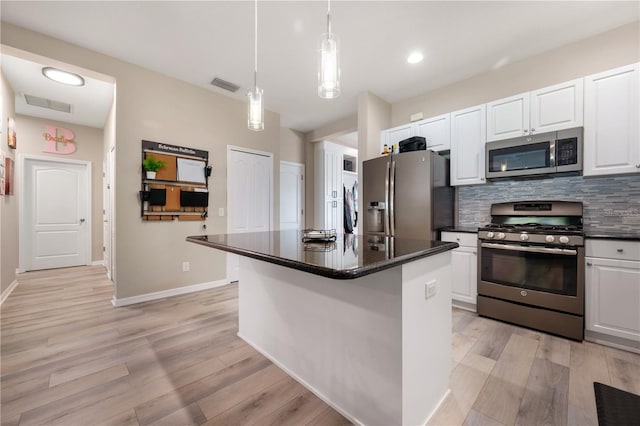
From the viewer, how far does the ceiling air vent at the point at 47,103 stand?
3.86m

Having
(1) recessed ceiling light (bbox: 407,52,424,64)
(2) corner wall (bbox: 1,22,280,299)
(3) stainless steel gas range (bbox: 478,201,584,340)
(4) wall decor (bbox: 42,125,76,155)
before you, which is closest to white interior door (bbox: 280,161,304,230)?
(2) corner wall (bbox: 1,22,280,299)

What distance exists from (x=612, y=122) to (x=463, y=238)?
1.51m

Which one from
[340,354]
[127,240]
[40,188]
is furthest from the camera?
[40,188]

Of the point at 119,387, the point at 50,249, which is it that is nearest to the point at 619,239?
the point at 119,387

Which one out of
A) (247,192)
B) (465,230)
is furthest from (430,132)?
(247,192)

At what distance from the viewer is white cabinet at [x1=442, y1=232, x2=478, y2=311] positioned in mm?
2768

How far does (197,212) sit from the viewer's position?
142 inches

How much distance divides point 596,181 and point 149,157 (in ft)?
15.4

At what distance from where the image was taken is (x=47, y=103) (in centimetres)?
405

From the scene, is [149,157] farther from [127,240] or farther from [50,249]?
[50,249]

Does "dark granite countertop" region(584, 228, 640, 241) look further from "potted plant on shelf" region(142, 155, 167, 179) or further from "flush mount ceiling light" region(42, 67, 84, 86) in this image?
"flush mount ceiling light" region(42, 67, 84, 86)

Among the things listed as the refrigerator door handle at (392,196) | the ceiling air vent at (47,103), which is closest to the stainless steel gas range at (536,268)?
the refrigerator door handle at (392,196)

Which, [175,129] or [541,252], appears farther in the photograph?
[175,129]

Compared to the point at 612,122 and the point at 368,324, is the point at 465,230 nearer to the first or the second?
the point at 612,122
